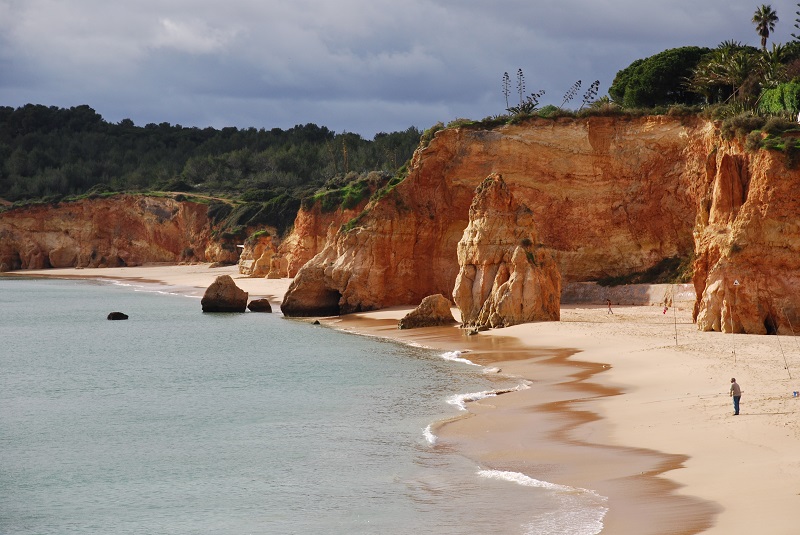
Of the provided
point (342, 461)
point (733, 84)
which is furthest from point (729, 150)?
point (342, 461)

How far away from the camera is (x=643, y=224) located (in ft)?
156

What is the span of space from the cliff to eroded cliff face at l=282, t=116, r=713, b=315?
0.05m

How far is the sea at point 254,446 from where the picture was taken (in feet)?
47.4

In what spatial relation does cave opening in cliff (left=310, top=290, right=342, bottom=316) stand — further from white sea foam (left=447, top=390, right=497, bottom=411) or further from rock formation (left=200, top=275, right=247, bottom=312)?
white sea foam (left=447, top=390, right=497, bottom=411)

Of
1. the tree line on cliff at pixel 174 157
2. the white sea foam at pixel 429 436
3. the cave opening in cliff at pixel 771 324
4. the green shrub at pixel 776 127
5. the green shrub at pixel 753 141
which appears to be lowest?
the white sea foam at pixel 429 436

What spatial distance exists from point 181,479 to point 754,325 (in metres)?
19.9

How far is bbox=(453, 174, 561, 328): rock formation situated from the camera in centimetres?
3738

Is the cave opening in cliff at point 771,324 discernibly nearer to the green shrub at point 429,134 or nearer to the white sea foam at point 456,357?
the white sea foam at point 456,357

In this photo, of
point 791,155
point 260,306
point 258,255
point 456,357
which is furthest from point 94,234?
point 791,155

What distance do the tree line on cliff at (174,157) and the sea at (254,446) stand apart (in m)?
54.2

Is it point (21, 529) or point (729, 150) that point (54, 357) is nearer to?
point (21, 529)

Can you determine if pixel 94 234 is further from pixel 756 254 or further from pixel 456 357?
pixel 756 254

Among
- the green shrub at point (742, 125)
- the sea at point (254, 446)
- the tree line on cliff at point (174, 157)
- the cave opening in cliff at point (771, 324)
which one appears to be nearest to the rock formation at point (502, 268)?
the sea at point (254, 446)

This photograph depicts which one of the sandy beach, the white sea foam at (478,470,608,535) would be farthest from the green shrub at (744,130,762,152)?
the white sea foam at (478,470,608,535)
